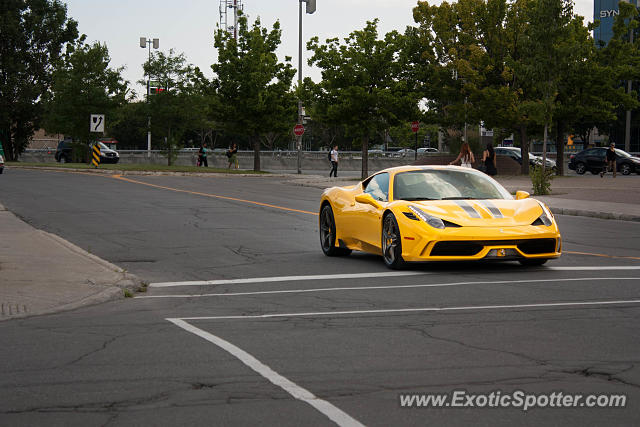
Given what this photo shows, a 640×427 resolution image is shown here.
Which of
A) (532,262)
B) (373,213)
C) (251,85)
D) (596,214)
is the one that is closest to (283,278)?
(373,213)

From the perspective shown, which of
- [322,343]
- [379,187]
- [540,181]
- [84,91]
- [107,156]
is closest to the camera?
[322,343]

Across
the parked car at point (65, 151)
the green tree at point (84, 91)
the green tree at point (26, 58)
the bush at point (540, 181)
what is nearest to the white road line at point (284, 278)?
the bush at point (540, 181)

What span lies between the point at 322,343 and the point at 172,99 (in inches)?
2012

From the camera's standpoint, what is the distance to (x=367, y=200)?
12.2m

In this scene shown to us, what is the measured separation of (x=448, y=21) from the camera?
46.0m

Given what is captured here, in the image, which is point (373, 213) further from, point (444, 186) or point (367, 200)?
point (444, 186)

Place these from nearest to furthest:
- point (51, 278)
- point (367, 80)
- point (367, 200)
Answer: point (51, 278), point (367, 200), point (367, 80)

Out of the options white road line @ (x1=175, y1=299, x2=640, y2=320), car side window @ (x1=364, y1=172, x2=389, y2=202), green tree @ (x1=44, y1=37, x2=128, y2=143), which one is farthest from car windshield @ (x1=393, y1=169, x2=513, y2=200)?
green tree @ (x1=44, y1=37, x2=128, y2=143)

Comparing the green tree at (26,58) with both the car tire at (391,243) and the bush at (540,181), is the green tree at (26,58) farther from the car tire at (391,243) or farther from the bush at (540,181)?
the car tire at (391,243)

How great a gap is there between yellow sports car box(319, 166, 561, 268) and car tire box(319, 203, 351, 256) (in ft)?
1.23

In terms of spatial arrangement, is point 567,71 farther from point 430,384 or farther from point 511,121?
point 430,384

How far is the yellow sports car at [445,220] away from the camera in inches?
428

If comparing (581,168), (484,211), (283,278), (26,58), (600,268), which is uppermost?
(26,58)

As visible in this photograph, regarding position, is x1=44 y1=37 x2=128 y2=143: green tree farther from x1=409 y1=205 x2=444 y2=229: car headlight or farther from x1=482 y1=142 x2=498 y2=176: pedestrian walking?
x1=409 y1=205 x2=444 y2=229: car headlight
